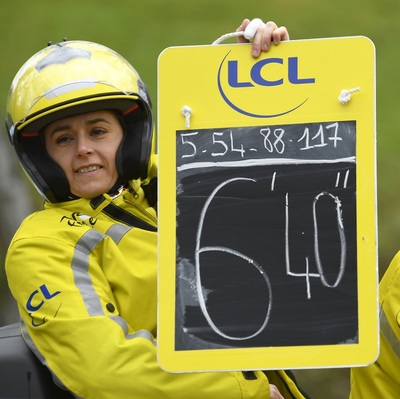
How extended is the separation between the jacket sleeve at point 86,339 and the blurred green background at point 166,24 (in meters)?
3.45

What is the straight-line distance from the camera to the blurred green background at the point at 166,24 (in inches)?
318

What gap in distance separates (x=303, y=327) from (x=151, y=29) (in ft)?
14.4

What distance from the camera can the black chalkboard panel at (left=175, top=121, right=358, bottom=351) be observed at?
414 centimetres

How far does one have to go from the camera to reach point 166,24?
8.24 metres

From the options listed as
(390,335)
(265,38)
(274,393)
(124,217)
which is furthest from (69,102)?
(390,335)

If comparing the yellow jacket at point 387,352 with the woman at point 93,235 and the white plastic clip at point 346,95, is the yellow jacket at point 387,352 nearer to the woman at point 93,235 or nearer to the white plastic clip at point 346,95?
the woman at point 93,235

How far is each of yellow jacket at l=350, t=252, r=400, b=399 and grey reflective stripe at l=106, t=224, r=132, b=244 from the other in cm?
94

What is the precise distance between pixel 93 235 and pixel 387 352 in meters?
1.11

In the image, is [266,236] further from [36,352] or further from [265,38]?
[36,352]

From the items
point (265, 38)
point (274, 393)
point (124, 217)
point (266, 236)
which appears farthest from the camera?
point (124, 217)

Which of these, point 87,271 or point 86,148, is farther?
point 86,148

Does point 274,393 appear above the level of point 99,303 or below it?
below

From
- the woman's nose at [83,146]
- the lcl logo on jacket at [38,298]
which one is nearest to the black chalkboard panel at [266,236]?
the lcl logo on jacket at [38,298]

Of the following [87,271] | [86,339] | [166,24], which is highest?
[166,24]
